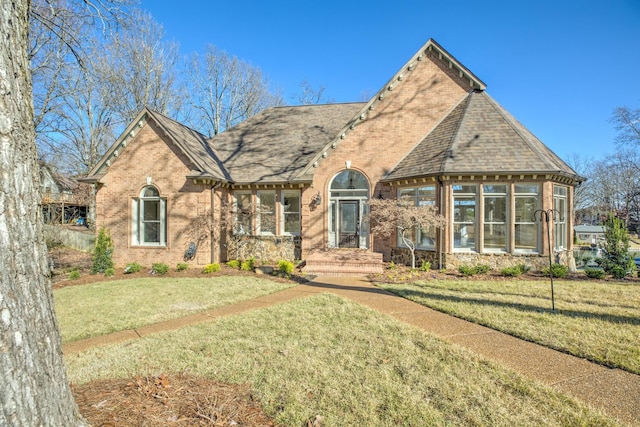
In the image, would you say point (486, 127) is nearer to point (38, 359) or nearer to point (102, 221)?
point (38, 359)

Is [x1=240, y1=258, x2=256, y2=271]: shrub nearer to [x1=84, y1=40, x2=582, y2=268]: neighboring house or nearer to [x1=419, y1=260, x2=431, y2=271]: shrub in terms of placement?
[x1=84, y1=40, x2=582, y2=268]: neighboring house

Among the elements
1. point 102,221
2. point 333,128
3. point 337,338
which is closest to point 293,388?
point 337,338

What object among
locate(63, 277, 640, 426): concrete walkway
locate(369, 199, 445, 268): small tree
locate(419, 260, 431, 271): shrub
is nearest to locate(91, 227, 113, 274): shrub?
locate(63, 277, 640, 426): concrete walkway

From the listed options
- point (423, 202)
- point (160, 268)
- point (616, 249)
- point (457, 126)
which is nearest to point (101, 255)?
point (160, 268)

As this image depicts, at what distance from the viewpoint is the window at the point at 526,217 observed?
1127cm

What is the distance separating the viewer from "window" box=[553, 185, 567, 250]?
11.9 meters

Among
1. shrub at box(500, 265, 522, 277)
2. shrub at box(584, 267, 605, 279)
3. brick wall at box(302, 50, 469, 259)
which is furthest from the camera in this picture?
brick wall at box(302, 50, 469, 259)

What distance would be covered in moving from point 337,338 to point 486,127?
10975mm

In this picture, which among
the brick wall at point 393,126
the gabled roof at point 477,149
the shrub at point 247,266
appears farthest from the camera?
the brick wall at point 393,126

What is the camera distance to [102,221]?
1362cm

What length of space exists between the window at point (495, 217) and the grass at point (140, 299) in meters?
7.31

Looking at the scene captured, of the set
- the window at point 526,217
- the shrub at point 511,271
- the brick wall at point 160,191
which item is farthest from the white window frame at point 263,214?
the window at point 526,217

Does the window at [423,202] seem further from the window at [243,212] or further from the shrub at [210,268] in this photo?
the shrub at [210,268]

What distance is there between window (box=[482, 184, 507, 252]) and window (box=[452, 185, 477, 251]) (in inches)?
16.3
